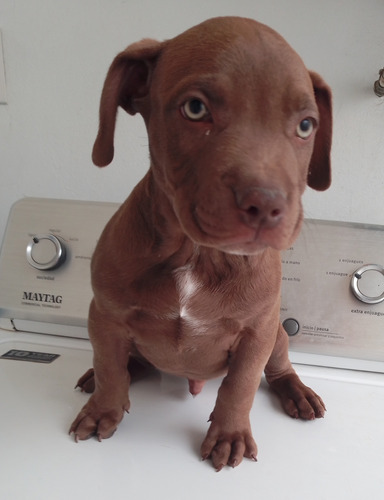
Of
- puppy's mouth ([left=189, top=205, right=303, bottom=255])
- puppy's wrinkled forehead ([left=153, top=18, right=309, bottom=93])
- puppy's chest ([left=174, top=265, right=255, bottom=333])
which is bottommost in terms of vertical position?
puppy's chest ([left=174, top=265, right=255, bottom=333])

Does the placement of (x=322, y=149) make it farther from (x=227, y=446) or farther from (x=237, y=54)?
(x=227, y=446)

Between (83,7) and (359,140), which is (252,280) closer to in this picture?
(359,140)

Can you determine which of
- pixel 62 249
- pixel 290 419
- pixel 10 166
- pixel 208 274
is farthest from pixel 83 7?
pixel 290 419

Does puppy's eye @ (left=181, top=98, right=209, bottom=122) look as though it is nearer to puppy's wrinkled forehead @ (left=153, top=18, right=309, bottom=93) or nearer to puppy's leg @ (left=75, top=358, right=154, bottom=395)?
puppy's wrinkled forehead @ (left=153, top=18, right=309, bottom=93)

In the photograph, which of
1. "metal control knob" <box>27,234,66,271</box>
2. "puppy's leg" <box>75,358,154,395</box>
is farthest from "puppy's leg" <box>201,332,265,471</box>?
"metal control knob" <box>27,234,66,271</box>

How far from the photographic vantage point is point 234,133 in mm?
640

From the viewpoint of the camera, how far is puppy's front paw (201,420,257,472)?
86 centimetres

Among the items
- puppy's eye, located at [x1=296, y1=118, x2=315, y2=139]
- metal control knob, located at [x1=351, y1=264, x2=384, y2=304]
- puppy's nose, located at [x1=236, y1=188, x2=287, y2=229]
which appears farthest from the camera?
metal control knob, located at [x1=351, y1=264, x2=384, y2=304]

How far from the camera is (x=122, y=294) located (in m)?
0.88

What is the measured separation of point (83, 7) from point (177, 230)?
101 centimetres

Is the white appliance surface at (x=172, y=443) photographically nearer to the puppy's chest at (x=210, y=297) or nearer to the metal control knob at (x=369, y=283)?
the metal control knob at (x=369, y=283)

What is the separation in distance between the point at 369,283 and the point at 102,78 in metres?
1.05

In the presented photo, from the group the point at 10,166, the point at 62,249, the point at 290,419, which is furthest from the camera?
the point at 10,166

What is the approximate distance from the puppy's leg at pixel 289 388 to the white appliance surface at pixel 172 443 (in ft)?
0.07
